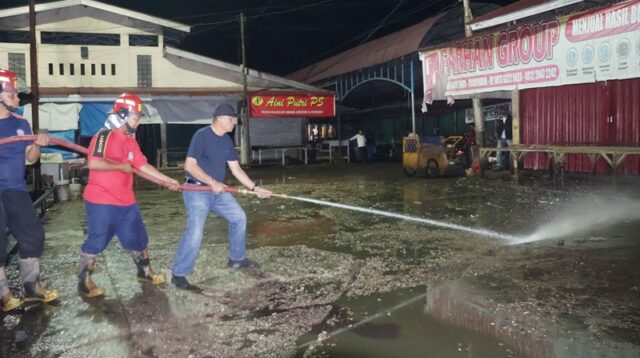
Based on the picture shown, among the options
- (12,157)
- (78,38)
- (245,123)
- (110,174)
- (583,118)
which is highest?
(78,38)

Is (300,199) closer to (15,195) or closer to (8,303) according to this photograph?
(15,195)

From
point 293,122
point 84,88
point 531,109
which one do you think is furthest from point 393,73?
point 84,88

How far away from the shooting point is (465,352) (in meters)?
3.71

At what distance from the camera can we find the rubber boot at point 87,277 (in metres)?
5.04

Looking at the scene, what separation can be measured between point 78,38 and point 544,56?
1944cm

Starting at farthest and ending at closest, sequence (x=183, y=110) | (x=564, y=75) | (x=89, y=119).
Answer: (x=183, y=110), (x=89, y=119), (x=564, y=75)

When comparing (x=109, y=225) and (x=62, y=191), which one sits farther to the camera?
(x=62, y=191)

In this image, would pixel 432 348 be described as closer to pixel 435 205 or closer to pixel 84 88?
pixel 435 205

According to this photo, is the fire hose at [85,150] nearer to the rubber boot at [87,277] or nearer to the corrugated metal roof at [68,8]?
the rubber boot at [87,277]

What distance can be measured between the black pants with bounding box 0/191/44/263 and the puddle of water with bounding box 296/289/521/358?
8.63ft

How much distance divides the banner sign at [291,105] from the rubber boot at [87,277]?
65.4ft

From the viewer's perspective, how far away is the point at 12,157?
468 cm

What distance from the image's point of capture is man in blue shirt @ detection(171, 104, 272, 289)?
5355 mm

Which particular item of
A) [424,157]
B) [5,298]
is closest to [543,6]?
[424,157]
